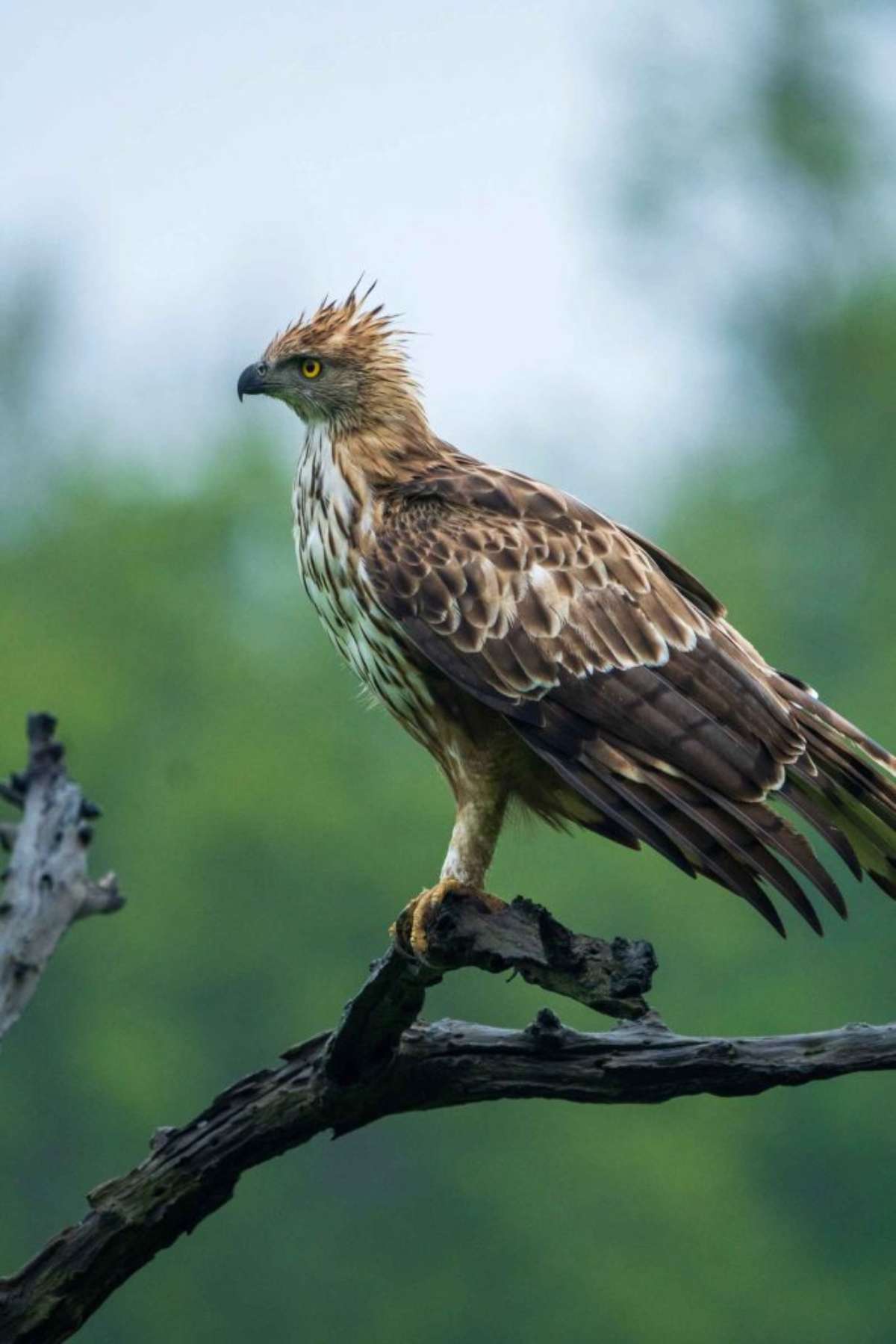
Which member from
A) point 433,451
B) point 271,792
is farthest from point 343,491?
point 271,792

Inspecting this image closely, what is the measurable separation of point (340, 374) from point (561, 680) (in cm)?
122

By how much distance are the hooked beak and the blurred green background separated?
12486 millimetres

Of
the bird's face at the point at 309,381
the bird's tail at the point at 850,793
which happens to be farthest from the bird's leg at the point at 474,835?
the bird's face at the point at 309,381

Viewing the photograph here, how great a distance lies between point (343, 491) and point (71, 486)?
872 inches

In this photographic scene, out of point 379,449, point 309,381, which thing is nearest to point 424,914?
point 379,449

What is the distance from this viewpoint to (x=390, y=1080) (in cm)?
505

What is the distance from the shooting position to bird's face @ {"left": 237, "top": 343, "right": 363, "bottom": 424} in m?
6.10

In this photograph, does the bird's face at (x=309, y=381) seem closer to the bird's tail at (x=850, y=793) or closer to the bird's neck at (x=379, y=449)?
the bird's neck at (x=379, y=449)

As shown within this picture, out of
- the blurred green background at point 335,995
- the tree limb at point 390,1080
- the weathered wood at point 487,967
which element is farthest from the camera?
the blurred green background at point 335,995

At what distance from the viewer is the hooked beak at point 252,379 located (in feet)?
20.2

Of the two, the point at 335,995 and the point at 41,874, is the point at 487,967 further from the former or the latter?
the point at 335,995

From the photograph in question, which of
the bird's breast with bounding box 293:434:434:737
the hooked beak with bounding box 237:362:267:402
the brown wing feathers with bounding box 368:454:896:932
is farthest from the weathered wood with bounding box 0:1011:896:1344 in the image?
the hooked beak with bounding box 237:362:267:402

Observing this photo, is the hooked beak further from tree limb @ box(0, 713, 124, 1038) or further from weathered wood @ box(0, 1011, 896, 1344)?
weathered wood @ box(0, 1011, 896, 1344)

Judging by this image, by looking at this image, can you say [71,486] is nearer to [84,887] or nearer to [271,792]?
[271,792]
